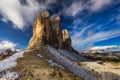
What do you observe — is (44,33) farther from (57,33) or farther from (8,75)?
(8,75)

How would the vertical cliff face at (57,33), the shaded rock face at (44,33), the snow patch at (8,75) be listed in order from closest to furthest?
the snow patch at (8,75), the shaded rock face at (44,33), the vertical cliff face at (57,33)

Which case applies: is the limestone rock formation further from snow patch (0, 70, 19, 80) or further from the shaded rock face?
snow patch (0, 70, 19, 80)

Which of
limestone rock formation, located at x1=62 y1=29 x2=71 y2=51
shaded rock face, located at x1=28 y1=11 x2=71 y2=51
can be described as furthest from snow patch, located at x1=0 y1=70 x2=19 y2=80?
limestone rock formation, located at x1=62 y1=29 x2=71 y2=51

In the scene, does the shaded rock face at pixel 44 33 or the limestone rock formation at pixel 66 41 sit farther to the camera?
the limestone rock formation at pixel 66 41

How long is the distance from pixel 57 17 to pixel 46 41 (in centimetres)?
3929

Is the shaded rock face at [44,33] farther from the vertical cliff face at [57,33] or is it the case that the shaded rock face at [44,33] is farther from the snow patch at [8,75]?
the snow patch at [8,75]

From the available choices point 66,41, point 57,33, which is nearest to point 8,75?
point 57,33

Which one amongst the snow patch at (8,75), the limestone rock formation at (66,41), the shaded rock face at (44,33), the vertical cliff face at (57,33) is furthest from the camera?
the limestone rock formation at (66,41)

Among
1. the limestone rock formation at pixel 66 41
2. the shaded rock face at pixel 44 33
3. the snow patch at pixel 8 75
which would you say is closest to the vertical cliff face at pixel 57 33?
the shaded rock face at pixel 44 33

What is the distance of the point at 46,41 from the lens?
11881cm

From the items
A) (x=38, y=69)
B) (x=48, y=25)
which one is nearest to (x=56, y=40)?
(x=48, y=25)

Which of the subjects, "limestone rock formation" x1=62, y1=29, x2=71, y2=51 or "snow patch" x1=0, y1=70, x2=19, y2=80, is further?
"limestone rock formation" x1=62, y1=29, x2=71, y2=51

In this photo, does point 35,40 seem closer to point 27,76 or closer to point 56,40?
point 56,40

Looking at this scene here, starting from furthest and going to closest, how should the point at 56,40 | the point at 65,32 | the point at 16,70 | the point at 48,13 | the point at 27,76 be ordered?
the point at 65,32 < the point at 56,40 < the point at 48,13 < the point at 16,70 < the point at 27,76
